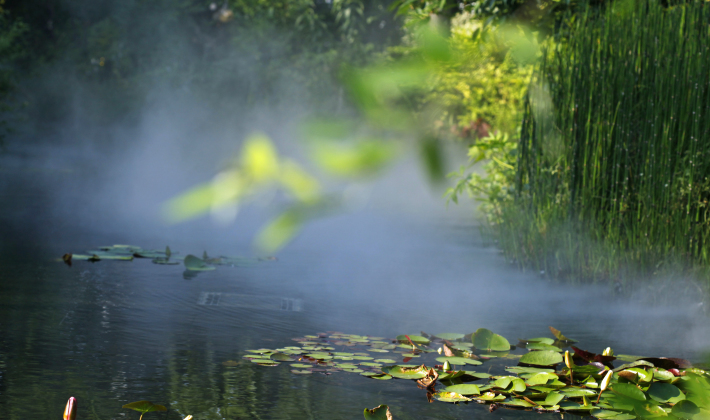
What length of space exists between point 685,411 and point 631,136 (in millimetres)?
2650

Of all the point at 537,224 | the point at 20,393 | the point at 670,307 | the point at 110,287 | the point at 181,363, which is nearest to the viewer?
the point at 20,393

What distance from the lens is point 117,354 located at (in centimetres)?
320

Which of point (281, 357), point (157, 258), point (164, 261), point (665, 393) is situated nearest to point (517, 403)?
point (665, 393)

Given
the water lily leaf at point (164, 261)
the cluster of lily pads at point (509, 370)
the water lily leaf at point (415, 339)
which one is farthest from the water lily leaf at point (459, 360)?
the water lily leaf at point (164, 261)

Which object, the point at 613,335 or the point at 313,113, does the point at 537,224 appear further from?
the point at 313,113

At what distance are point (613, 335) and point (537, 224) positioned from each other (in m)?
1.58

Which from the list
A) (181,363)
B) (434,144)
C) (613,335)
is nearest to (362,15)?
(434,144)

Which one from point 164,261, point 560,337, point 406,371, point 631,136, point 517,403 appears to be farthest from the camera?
point 164,261

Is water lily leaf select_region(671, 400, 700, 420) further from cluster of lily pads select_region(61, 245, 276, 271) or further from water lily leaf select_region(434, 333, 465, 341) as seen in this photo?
cluster of lily pads select_region(61, 245, 276, 271)

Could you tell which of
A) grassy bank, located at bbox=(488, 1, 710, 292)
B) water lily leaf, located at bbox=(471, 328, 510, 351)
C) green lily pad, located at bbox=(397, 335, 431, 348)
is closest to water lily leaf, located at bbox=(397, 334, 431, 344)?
green lily pad, located at bbox=(397, 335, 431, 348)

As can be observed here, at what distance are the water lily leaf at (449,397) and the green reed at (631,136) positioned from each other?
2.45 metres

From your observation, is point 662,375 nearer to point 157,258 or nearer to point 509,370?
point 509,370

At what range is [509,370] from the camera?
305cm

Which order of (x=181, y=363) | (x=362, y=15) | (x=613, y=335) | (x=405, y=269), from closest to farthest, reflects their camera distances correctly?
1. (x=362, y=15)
2. (x=181, y=363)
3. (x=613, y=335)
4. (x=405, y=269)
